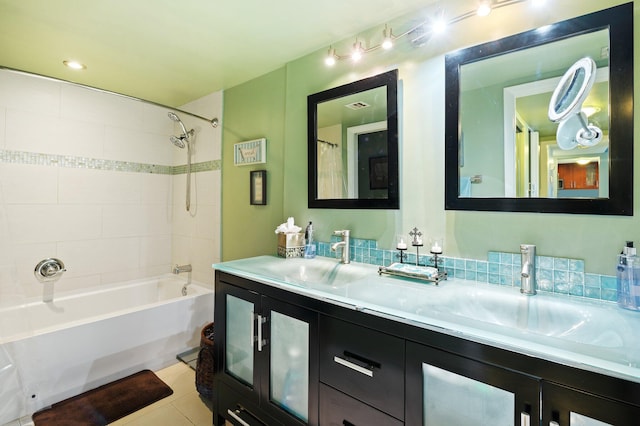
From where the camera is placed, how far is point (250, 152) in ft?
7.81

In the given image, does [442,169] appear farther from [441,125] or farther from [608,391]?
[608,391]

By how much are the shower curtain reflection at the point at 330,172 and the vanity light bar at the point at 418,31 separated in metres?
0.51

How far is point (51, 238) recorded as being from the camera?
2465 millimetres

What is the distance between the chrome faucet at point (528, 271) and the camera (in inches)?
47.0

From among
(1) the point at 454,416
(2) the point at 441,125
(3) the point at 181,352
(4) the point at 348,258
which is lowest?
(3) the point at 181,352

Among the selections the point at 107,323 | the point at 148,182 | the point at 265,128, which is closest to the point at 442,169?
the point at 265,128

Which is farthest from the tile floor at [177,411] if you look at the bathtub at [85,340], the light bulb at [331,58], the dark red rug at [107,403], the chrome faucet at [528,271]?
the light bulb at [331,58]

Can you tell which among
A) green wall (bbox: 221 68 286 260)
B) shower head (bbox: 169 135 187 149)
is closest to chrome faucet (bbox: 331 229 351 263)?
green wall (bbox: 221 68 286 260)

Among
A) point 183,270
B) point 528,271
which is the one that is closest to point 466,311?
point 528,271

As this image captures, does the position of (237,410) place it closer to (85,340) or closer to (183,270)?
(85,340)

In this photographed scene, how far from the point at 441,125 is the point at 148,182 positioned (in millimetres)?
2855

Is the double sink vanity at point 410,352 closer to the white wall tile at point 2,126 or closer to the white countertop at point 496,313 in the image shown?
the white countertop at point 496,313

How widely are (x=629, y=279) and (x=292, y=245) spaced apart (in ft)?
5.05

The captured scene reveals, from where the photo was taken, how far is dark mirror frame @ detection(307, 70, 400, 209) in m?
1.59
